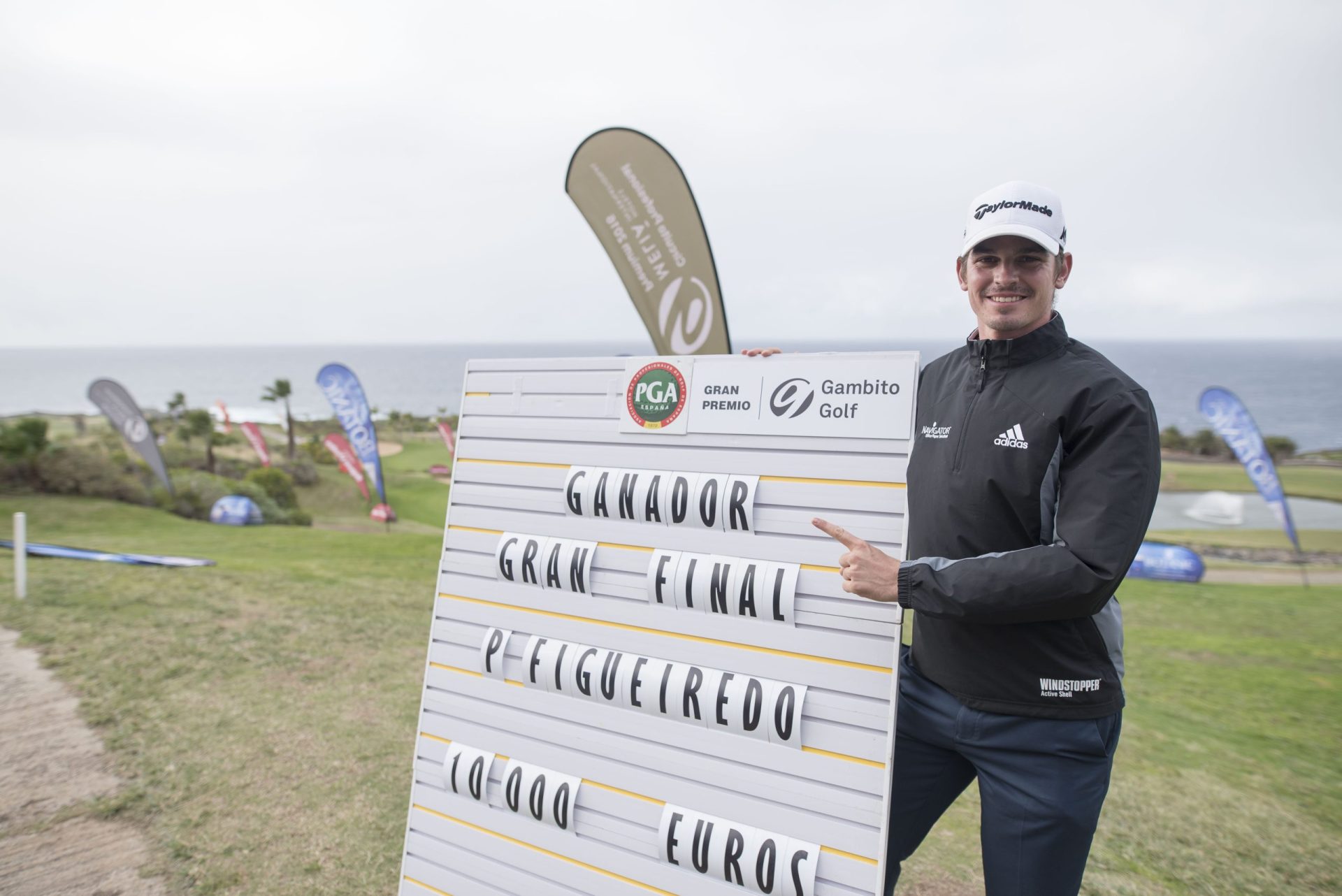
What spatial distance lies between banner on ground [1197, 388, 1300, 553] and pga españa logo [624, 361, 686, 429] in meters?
11.3

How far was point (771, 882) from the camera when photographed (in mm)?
2068

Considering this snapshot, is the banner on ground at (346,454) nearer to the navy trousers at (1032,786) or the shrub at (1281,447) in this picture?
the navy trousers at (1032,786)

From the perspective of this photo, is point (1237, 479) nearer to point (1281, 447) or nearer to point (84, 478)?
point (1281, 447)

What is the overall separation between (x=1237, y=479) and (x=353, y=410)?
2800cm

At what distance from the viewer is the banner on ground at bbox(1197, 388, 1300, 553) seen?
11.1 m

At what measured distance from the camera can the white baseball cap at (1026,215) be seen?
6.20 ft

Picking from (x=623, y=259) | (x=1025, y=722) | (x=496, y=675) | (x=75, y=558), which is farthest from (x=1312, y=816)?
(x=75, y=558)

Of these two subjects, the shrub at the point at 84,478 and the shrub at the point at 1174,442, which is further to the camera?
the shrub at the point at 1174,442

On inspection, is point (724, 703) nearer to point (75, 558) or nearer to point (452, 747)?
point (452, 747)

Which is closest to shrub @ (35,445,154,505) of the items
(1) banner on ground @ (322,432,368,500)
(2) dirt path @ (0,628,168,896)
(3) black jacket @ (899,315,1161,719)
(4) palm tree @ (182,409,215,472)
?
(1) banner on ground @ (322,432,368,500)

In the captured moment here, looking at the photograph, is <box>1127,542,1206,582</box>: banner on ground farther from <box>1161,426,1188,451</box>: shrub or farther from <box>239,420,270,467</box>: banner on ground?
<box>1161,426,1188,451</box>: shrub

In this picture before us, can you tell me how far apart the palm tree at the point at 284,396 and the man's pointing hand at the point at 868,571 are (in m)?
20.0

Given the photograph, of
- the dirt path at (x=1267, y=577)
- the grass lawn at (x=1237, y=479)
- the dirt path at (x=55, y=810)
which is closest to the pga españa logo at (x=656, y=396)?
the dirt path at (x=55, y=810)

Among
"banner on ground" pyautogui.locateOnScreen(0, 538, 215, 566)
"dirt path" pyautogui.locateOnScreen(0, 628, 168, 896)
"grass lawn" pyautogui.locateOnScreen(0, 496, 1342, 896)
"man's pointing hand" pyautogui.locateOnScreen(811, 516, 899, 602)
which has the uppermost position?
"man's pointing hand" pyautogui.locateOnScreen(811, 516, 899, 602)
